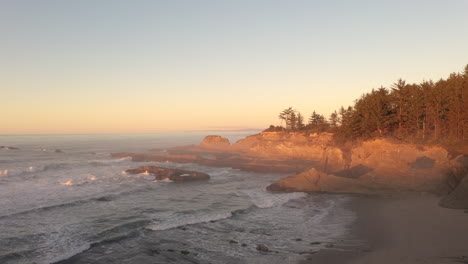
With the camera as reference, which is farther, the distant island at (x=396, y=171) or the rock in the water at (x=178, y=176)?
the rock in the water at (x=178, y=176)

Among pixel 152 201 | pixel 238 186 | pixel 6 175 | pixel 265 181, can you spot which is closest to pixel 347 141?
pixel 265 181

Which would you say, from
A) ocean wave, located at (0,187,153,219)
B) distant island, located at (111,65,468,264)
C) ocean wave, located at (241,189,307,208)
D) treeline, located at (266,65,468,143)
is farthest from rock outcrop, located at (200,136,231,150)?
ocean wave, located at (241,189,307,208)

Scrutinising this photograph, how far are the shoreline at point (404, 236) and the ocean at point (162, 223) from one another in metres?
1.25

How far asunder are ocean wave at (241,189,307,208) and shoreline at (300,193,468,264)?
6.20m

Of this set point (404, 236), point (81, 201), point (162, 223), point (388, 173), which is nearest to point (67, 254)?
point (162, 223)

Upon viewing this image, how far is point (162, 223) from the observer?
19.8 metres

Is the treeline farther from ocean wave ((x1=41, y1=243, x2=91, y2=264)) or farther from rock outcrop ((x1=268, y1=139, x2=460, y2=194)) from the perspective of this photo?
ocean wave ((x1=41, y1=243, x2=91, y2=264))

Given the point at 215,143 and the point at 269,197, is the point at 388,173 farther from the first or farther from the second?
the point at 215,143

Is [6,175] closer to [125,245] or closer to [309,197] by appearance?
[125,245]

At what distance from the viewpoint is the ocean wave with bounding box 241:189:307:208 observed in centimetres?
2522

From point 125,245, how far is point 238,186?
65.6ft

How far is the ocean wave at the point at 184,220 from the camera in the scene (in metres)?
19.1

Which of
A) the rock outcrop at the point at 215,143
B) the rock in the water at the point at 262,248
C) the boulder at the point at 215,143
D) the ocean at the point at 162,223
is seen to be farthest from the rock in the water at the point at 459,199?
the boulder at the point at 215,143

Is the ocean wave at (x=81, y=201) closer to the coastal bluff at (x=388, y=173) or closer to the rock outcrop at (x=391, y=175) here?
the rock outcrop at (x=391, y=175)
